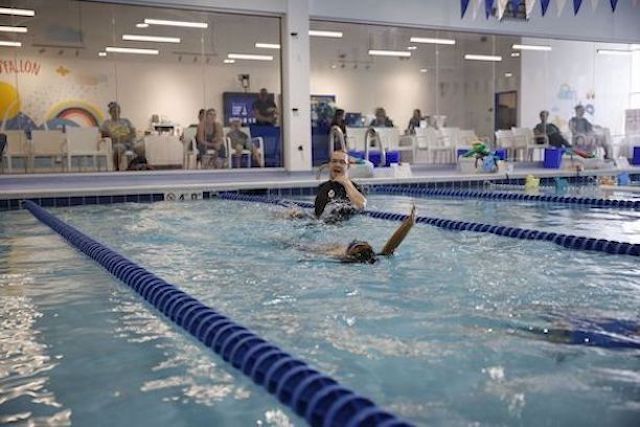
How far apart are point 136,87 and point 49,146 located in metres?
2.17

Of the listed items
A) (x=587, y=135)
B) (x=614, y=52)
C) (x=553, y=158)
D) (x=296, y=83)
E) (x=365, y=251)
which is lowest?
(x=365, y=251)

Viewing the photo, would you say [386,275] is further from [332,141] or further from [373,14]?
[373,14]

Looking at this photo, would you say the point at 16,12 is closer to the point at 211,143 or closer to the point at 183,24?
the point at 183,24

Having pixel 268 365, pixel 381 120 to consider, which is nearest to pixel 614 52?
pixel 381 120

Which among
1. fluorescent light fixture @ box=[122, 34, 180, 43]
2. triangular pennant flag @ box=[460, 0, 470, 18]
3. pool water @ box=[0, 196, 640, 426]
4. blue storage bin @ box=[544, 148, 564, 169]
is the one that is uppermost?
triangular pennant flag @ box=[460, 0, 470, 18]

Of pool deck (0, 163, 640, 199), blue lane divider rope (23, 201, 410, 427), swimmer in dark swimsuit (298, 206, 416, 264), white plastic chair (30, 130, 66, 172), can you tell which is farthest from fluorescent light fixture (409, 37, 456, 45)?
blue lane divider rope (23, 201, 410, 427)

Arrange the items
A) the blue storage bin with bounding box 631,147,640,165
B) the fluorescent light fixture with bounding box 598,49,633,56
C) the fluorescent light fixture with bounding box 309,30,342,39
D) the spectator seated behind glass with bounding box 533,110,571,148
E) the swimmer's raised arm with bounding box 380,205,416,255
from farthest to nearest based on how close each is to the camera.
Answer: the fluorescent light fixture with bounding box 598,49,633,56 < the spectator seated behind glass with bounding box 533,110,571,148 < the blue storage bin with bounding box 631,147,640,165 < the fluorescent light fixture with bounding box 309,30,342,39 < the swimmer's raised arm with bounding box 380,205,416,255

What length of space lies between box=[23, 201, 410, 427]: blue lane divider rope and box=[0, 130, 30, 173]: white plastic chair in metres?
8.25

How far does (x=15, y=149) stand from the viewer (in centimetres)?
1136

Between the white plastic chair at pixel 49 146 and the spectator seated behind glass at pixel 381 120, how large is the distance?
6.43 metres

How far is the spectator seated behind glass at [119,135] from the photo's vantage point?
12188mm

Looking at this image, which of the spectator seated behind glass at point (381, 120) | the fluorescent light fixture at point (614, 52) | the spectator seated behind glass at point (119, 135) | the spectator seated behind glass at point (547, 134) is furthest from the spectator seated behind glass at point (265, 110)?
the fluorescent light fixture at point (614, 52)

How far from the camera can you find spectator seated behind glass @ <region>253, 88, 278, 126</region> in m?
13.2

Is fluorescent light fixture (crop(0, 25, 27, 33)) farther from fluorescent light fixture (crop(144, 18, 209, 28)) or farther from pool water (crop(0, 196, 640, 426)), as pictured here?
pool water (crop(0, 196, 640, 426))
